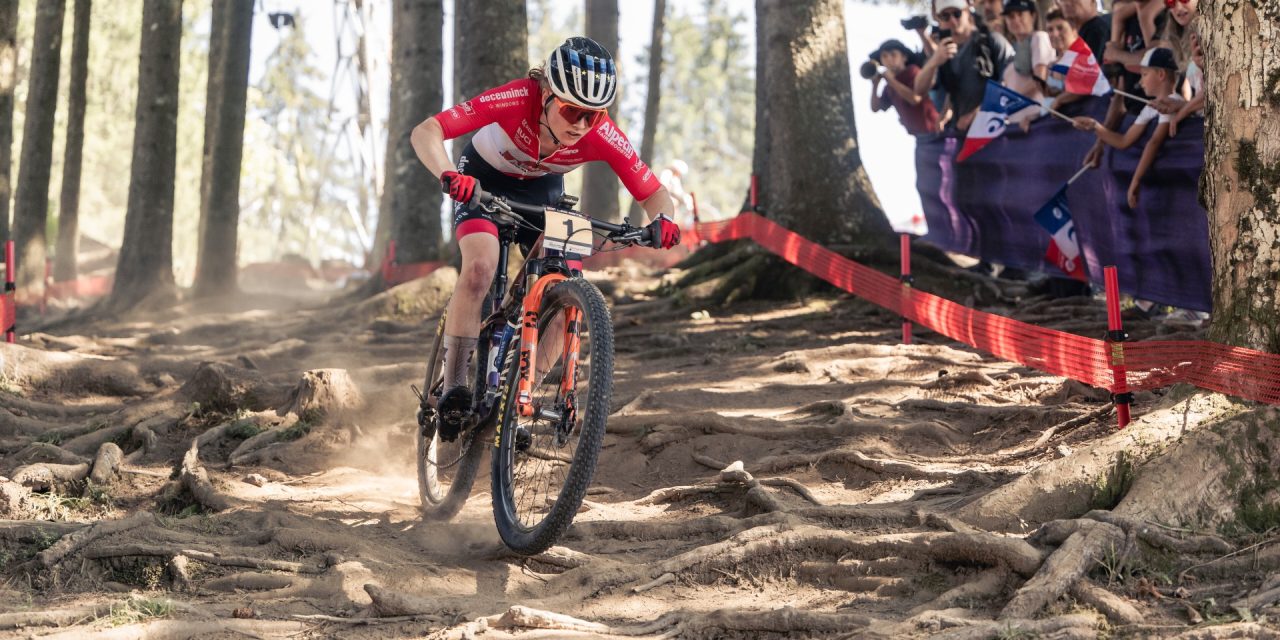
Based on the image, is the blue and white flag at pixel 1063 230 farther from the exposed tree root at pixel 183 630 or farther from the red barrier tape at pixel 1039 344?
the exposed tree root at pixel 183 630

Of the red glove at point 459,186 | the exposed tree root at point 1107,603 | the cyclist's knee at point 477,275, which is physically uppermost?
the red glove at point 459,186

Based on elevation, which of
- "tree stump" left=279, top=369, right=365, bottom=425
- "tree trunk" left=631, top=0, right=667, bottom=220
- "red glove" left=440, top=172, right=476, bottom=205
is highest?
"tree trunk" left=631, top=0, right=667, bottom=220

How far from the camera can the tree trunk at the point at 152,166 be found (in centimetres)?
1702

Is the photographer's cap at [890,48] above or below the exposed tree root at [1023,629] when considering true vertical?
above

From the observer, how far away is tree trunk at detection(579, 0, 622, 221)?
66.5 feet

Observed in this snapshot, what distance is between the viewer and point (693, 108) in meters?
96.7

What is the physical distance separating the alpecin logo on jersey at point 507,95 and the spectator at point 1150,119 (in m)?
4.37

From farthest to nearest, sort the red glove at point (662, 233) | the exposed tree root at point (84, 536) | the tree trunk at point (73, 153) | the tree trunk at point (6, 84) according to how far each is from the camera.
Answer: the tree trunk at point (73, 153), the tree trunk at point (6, 84), the red glove at point (662, 233), the exposed tree root at point (84, 536)

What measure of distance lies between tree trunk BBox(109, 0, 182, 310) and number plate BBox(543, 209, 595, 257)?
523 inches

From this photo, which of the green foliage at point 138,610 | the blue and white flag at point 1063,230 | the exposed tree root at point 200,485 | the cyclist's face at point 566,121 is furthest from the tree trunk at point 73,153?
the green foliage at point 138,610

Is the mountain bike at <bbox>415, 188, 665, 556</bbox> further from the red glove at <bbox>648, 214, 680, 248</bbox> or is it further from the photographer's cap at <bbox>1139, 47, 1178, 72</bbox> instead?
the photographer's cap at <bbox>1139, 47, 1178, 72</bbox>

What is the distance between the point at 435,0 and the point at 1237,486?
12.6 meters

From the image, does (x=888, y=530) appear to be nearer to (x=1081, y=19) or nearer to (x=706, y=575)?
Result: (x=706, y=575)

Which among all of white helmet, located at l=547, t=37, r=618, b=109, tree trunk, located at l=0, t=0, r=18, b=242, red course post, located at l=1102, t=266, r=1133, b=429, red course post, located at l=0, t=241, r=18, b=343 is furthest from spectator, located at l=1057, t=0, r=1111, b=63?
tree trunk, located at l=0, t=0, r=18, b=242
